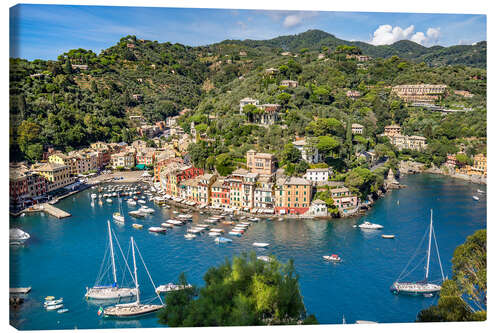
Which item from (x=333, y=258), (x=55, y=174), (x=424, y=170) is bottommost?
(x=333, y=258)

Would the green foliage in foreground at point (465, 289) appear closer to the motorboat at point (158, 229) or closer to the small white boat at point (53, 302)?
the small white boat at point (53, 302)

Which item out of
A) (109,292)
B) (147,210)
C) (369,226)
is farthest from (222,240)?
(369,226)

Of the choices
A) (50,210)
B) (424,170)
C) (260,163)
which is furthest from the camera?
(424,170)

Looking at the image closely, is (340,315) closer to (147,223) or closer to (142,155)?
(147,223)

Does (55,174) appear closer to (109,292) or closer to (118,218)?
(118,218)

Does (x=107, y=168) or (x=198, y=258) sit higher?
(x=107, y=168)

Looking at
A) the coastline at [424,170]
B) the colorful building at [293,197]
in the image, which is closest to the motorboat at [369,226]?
the colorful building at [293,197]

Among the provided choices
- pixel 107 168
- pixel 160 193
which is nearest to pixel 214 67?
pixel 107 168
